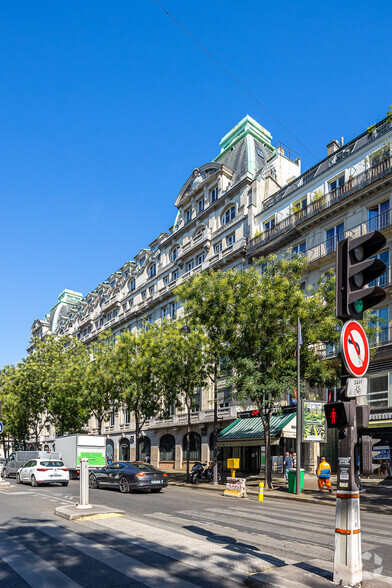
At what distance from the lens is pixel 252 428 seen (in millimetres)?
29969

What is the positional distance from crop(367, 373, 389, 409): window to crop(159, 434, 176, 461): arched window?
2044 centimetres

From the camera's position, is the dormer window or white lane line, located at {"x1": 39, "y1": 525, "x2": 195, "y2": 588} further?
the dormer window

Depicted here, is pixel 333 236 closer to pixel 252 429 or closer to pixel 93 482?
pixel 252 429

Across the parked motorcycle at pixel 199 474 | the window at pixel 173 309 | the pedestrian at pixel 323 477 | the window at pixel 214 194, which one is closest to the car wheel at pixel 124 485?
the parked motorcycle at pixel 199 474

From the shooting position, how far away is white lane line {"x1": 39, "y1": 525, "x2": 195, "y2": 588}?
6.21 meters

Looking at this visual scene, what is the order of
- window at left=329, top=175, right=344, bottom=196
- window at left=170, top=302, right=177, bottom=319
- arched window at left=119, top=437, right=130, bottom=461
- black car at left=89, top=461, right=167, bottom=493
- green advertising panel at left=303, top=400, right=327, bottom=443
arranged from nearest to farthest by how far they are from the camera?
black car at left=89, top=461, right=167, bottom=493
green advertising panel at left=303, top=400, right=327, bottom=443
window at left=329, top=175, right=344, bottom=196
window at left=170, top=302, right=177, bottom=319
arched window at left=119, top=437, right=130, bottom=461

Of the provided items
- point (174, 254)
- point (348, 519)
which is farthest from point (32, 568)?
point (174, 254)

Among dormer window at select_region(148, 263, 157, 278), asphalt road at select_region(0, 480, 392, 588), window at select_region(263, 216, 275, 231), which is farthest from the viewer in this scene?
dormer window at select_region(148, 263, 157, 278)

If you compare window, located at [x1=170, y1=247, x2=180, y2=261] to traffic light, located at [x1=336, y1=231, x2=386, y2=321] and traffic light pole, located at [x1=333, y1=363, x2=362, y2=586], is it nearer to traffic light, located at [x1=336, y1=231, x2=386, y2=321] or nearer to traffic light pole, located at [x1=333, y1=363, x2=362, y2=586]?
traffic light, located at [x1=336, y1=231, x2=386, y2=321]

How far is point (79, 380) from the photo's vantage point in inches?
1609

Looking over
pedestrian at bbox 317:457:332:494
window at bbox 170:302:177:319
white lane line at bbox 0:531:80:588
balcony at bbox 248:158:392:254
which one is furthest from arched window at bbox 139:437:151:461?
white lane line at bbox 0:531:80:588

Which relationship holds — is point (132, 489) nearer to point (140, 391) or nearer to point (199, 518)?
point (199, 518)

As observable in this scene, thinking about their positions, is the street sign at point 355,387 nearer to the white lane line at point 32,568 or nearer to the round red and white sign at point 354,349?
the round red and white sign at point 354,349

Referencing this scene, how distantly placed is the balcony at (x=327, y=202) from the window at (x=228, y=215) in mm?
4850
